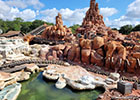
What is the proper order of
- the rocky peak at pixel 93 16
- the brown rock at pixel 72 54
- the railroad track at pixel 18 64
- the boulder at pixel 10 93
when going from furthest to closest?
the rocky peak at pixel 93 16, the brown rock at pixel 72 54, the railroad track at pixel 18 64, the boulder at pixel 10 93

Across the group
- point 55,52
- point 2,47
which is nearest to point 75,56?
point 55,52

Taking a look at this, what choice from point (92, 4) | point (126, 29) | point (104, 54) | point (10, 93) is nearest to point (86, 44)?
point (104, 54)

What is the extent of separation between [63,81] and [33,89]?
370 cm

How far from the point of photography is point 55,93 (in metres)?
10.8

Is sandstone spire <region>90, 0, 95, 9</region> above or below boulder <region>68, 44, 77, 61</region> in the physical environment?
above

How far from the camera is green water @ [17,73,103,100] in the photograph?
404 inches

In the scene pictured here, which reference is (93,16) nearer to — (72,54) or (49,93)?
(72,54)

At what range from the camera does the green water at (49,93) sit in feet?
33.7

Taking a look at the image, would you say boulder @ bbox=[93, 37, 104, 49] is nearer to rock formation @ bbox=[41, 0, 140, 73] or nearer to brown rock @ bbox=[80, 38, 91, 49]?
rock formation @ bbox=[41, 0, 140, 73]

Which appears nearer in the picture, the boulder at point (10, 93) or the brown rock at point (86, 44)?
the boulder at point (10, 93)

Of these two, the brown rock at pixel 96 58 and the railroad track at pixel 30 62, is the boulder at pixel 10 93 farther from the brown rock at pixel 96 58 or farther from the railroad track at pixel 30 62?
the brown rock at pixel 96 58

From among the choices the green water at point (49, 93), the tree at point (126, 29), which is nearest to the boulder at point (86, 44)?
the green water at point (49, 93)

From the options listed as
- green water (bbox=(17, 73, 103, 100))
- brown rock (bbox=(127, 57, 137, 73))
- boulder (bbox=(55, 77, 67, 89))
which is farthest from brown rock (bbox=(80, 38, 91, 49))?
green water (bbox=(17, 73, 103, 100))

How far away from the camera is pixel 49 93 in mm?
10898
